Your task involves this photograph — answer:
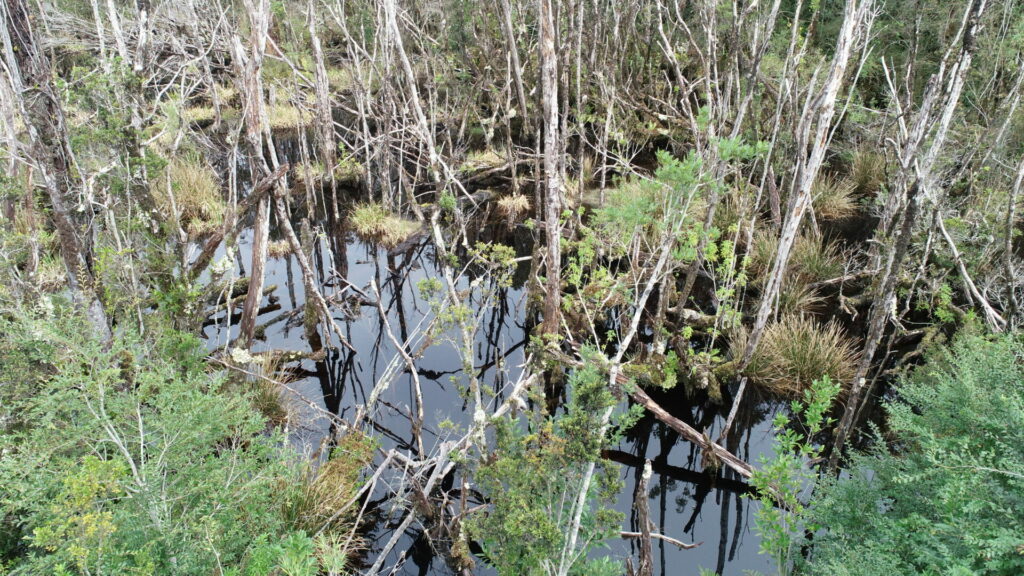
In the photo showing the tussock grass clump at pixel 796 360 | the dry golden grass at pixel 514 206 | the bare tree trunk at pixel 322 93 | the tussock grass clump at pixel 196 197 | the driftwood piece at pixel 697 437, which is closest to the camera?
the driftwood piece at pixel 697 437

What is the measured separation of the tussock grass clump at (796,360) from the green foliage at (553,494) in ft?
8.90

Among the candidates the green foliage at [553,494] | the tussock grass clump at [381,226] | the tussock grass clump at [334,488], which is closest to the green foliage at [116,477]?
the tussock grass clump at [334,488]

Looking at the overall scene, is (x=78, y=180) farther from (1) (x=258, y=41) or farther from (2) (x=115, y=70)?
(1) (x=258, y=41)

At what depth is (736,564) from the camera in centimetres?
366

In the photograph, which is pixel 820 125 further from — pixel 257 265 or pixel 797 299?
pixel 257 265

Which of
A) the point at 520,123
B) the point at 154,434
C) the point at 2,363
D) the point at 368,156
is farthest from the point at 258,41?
the point at 520,123

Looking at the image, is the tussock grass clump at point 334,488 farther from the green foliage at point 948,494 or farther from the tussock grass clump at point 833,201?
the tussock grass clump at point 833,201

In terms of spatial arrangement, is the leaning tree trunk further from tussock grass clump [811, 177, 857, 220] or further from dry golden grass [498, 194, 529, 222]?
tussock grass clump [811, 177, 857, 220]

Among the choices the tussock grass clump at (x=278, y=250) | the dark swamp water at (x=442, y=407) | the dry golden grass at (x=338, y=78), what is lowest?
the dark swamp water at (x=442, y=407)

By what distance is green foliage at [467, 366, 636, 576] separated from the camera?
2438mm

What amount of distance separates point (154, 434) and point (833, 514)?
3.15 meters

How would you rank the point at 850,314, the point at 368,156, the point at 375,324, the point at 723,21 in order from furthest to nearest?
the point at 368,156
the point at 723,21
the point at 375,324
the point at 850,314

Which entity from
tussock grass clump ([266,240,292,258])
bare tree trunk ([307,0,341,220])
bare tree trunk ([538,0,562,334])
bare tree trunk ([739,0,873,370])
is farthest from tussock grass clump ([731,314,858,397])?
tussock grass clump ([266,240,292,258])

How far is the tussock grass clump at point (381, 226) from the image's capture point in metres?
8.42
